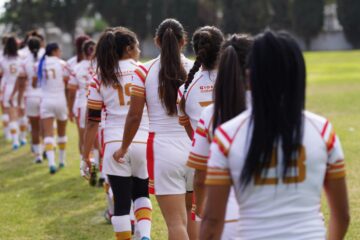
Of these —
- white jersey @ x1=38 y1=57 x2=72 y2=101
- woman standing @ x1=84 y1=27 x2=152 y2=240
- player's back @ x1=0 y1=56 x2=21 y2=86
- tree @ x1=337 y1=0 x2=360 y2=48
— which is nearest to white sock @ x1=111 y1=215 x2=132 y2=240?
woman standing @ x1=84 y1=27 x2=152 y2=240

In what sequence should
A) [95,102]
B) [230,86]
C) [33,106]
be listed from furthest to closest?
[33,106] → [95,102] → [230,86]

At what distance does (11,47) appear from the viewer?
16.2 meters

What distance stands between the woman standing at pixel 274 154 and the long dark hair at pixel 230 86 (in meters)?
0.39

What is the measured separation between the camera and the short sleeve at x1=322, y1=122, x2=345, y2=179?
11.3 ft

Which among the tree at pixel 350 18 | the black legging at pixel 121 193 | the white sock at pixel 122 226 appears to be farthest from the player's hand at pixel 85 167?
the tree at pixel 350 18

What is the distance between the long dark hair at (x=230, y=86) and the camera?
385 centimetres

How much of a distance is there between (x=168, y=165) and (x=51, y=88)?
7346 millimetres

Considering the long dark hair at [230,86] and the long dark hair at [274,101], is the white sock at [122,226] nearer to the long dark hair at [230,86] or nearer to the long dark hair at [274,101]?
the long dark hair at [230,86]

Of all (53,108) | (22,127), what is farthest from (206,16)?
(53,108)

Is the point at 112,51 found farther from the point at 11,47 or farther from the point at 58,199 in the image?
the point at 11,47

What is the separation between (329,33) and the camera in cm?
8994

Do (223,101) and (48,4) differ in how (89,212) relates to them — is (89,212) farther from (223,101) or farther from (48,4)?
(48,4)

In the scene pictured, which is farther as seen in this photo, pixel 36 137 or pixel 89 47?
pixel 36 137

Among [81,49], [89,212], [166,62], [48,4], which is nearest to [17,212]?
[89,212]
